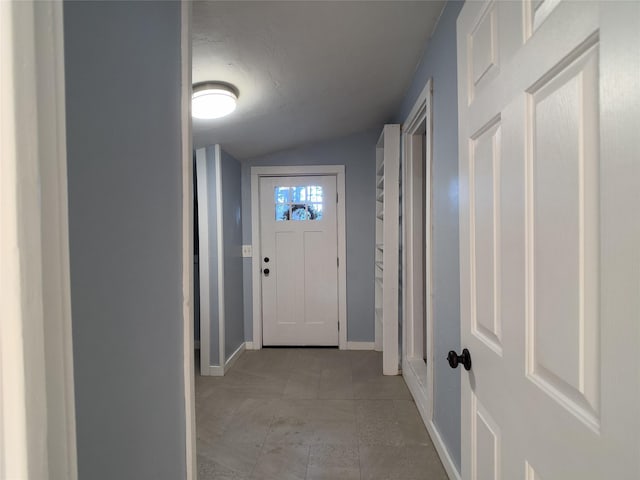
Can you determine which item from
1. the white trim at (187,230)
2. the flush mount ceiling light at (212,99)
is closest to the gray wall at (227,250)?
the flush mount ceiling light at (212,99)

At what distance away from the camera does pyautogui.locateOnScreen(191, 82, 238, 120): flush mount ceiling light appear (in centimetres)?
185

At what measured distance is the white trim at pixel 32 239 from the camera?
1.08ft

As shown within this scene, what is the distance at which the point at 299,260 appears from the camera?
11.5ft

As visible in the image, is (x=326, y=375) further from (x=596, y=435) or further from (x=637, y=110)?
(x=637, y=110)

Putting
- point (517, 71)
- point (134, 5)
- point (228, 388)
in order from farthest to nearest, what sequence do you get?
point (228, 388)
point (134, 5)
point (517, 71)

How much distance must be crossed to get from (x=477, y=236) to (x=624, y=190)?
466 mm

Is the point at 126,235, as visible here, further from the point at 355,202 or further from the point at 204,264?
the point at 355,202

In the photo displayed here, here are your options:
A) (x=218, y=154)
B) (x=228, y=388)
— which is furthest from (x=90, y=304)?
(x=218, y=154)

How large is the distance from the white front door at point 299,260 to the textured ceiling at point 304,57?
2.77 feet

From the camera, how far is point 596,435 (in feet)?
1.54

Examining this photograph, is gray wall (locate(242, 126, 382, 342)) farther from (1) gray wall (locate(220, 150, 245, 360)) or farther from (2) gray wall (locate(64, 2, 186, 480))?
(2) gray wall (locate(64, 2, 186, 480))

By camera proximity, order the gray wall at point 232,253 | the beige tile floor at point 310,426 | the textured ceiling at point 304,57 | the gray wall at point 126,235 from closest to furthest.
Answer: the gray wall at point 126,235
the textured ceiling at point 304,57
the beige tile floor at point 310,426
the gray wall at point 232,253

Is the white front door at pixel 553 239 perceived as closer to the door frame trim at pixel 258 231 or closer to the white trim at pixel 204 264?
the white trim at pixel 204 264

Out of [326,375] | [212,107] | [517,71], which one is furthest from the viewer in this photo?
[326,375]
